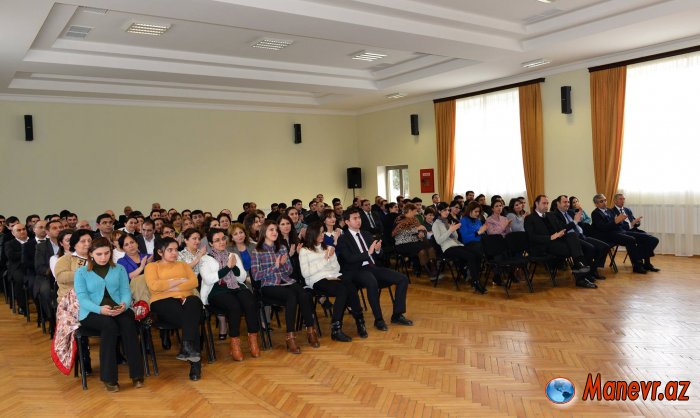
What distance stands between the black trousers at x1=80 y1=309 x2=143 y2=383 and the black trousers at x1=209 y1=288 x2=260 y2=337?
86 cm

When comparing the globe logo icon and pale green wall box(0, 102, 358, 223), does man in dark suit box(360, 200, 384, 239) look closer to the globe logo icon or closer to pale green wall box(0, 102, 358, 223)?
pale green wall box(0, 102, 358, 223)

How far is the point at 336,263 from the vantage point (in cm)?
652

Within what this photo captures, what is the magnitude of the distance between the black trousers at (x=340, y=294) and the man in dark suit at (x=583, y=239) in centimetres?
374

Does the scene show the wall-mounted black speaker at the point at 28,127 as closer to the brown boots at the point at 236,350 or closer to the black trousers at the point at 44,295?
the black trousers at the point at 44,295

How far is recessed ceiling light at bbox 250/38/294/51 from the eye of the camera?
32.4 feet

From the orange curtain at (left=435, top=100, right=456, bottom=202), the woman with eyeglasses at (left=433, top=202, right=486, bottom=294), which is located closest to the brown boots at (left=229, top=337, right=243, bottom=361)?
the woman with eyeglasses at (left=433, top=202, right=486, bottom=294)

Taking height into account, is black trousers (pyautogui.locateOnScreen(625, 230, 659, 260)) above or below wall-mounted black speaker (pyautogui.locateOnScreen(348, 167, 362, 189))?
below

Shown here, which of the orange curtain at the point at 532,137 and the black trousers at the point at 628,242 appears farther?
the orange curtain at the point at 532,137

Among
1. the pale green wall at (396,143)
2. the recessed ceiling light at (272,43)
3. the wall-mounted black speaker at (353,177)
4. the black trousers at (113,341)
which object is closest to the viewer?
the black trousers at (113,341)

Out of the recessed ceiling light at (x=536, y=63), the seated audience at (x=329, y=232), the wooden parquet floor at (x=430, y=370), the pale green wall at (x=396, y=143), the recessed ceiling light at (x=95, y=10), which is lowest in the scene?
the wooden parquet floor at (x=430, y=370)

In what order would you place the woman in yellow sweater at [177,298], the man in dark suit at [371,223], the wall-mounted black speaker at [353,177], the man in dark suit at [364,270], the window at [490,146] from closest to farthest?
the woman in yellow sweater at [177,298]
the man in dark suit at [364,270]
the man in dark suit at [371,223]
the window at [490,146]
the wall-mounted black speaker at [353,177]

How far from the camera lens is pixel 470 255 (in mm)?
8188

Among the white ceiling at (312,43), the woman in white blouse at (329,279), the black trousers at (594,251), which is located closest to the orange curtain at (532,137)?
the white ceiling at (312,43)

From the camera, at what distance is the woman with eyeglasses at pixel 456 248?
818 cm
